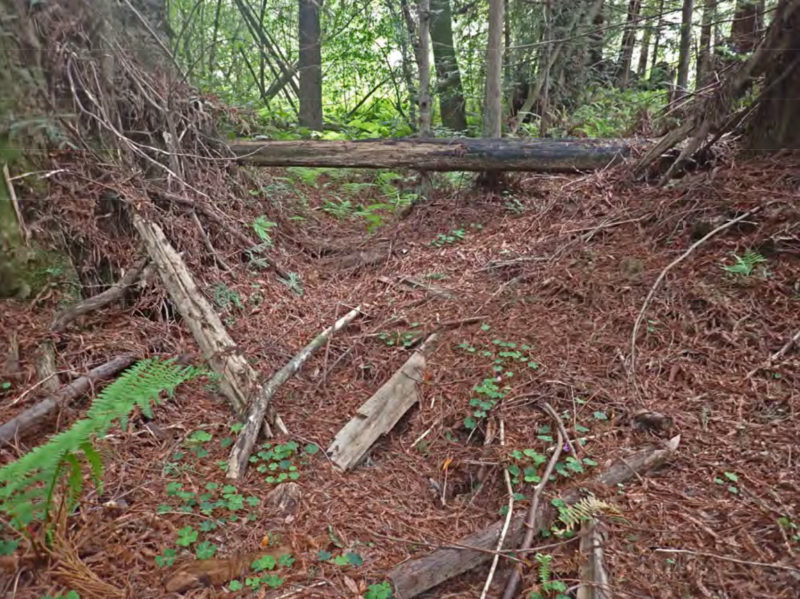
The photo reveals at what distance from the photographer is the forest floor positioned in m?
2.22

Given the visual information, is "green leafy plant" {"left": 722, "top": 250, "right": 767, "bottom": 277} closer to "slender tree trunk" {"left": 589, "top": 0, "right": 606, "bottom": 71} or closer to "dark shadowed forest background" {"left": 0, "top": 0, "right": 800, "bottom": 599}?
"dark shadowed forest background" {"left": 0, "top": 0, "right": 800, "bottom": 599}

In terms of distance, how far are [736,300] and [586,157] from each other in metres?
3.19

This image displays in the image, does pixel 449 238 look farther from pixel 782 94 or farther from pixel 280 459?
pixel 280 459

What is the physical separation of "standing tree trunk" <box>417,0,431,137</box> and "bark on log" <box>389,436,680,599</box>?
5.28 meters

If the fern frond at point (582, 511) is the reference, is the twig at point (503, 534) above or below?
below

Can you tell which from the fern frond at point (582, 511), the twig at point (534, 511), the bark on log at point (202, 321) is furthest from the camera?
the bark on log at point (202, 321)

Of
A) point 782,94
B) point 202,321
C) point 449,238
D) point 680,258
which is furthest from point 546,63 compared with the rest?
point 202,321

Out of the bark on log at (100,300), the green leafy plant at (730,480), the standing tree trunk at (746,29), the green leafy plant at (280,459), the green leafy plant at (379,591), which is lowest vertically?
the green leafy plant at (379,591)

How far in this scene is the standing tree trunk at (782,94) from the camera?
379 centimetres

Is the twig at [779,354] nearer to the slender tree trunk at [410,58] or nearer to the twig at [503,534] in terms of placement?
the twig at [503,534]

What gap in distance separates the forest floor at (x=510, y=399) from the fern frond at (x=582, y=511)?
7 cm

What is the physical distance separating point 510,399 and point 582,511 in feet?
2.86

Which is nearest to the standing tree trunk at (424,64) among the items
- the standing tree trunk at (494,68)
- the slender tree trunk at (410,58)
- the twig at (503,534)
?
the standing tree trunk at (494,68)

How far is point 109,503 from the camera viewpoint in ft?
7.98
